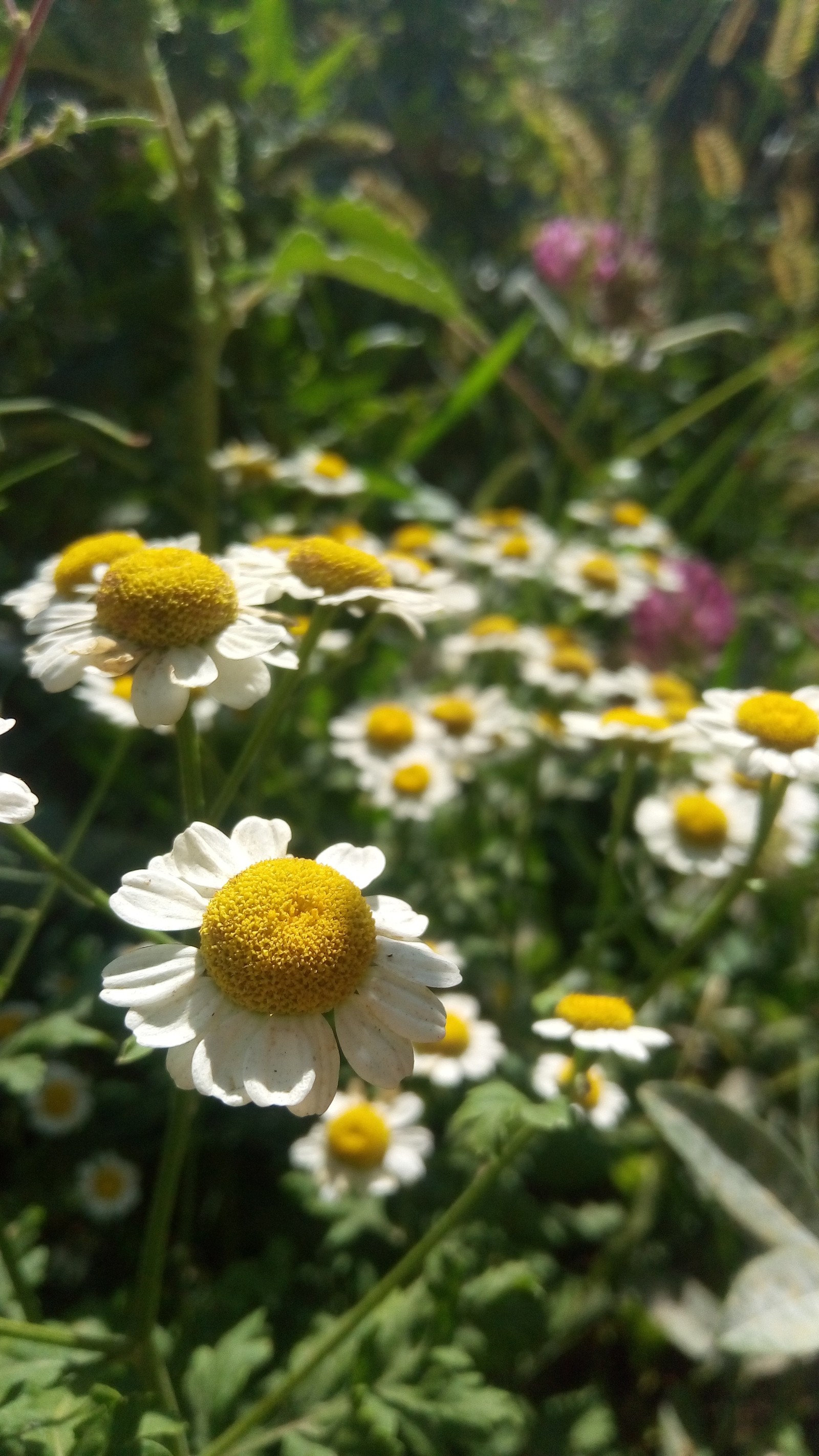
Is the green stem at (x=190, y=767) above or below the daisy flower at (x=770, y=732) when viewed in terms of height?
Result: above

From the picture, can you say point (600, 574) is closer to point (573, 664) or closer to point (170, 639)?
point (573, 664)

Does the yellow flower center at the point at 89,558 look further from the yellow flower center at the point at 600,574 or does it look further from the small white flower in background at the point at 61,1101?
the yellow flower center at the point at 600,574

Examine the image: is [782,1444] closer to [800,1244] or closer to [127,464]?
[800,1244]

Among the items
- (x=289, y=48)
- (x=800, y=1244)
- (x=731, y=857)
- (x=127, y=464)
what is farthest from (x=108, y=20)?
(x=800, y=1244)

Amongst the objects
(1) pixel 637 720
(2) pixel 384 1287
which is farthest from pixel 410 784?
(2) pixel 384 1287

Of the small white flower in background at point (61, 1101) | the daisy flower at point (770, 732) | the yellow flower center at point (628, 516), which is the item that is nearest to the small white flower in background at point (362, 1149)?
→ the small white flower in background at point (61, 1101)

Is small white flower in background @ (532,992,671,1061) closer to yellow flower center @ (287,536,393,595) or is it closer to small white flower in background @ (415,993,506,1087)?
small white flower in background @ (415,993,506,1087)
